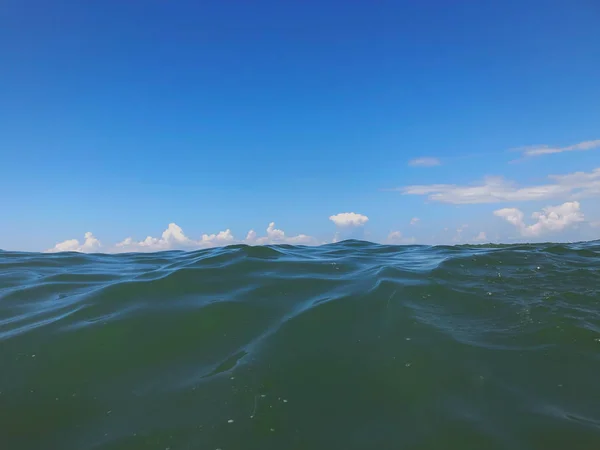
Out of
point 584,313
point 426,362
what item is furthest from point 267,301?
point 584,313

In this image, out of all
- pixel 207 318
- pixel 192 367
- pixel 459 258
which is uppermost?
pixel 459 258

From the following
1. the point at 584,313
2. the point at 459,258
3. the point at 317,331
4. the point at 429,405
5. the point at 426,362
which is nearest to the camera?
the point at 429,405

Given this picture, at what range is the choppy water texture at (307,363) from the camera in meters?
3.89

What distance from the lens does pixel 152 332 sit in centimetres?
636

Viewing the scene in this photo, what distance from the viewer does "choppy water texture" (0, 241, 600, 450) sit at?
12.8ft

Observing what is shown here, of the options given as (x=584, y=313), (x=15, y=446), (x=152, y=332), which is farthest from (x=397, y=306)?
(x=15, y=446)

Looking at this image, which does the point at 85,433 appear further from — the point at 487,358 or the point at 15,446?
the point at 487,358

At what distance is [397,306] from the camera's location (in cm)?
721

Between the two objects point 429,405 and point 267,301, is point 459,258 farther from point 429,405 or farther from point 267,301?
point 429,405

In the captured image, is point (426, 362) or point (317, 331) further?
point (317, 331)

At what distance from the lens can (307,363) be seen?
206 inches

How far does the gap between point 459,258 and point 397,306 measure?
5.02 meters

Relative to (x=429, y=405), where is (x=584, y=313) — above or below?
above

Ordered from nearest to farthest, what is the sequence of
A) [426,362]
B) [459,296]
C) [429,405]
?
[429,405]
[426,362]
[459,296]
